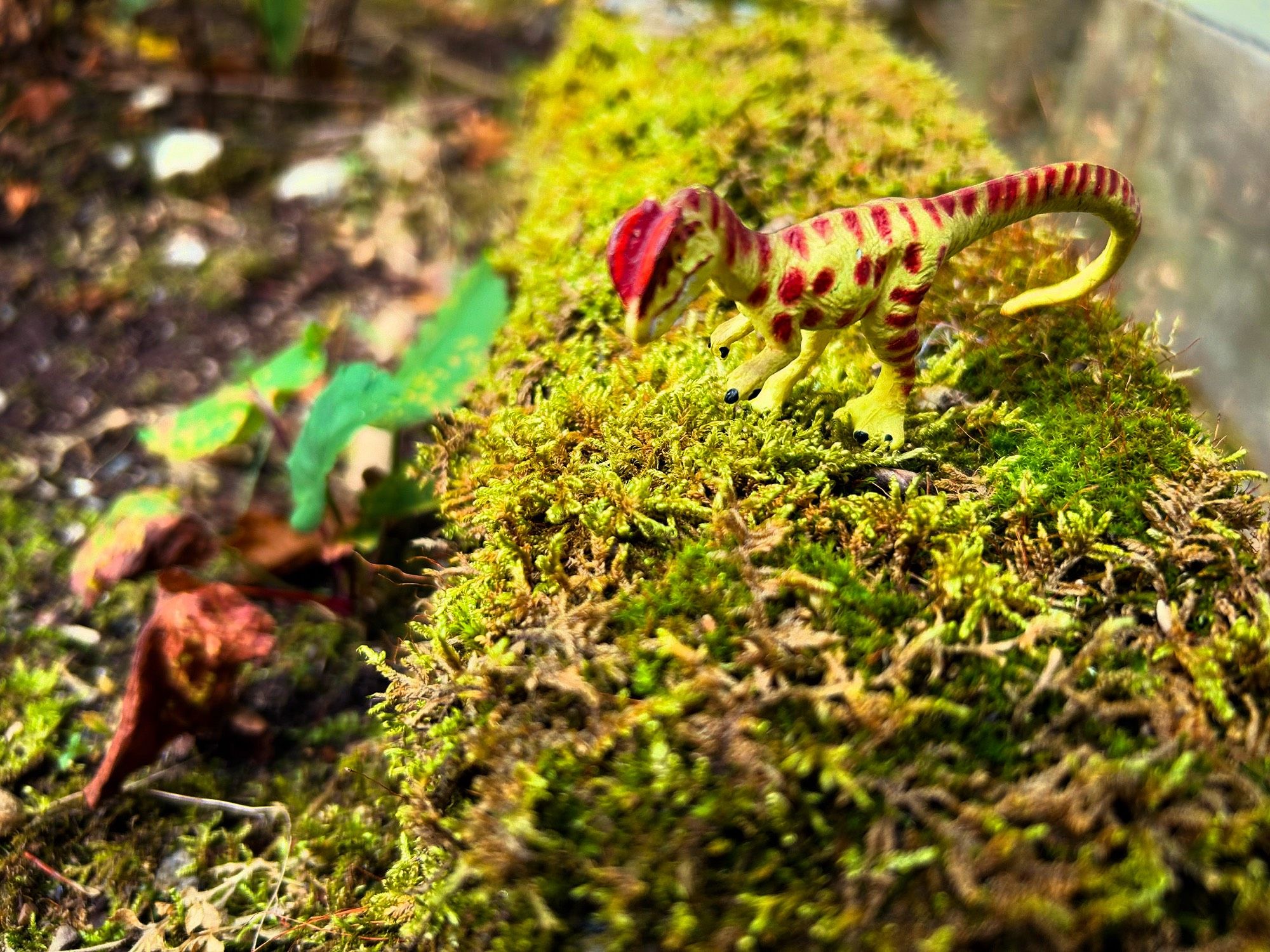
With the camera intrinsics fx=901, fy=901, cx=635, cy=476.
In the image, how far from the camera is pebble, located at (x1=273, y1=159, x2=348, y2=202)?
3967 millimetres

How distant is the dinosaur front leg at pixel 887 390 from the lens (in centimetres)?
159

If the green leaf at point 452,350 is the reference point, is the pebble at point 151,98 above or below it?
below

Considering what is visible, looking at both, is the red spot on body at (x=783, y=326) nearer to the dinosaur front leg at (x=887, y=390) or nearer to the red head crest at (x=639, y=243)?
the dinosaur front leg at (x=887, y=390)

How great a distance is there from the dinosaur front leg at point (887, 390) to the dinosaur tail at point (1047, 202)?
0.57 feet

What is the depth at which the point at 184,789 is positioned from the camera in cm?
206

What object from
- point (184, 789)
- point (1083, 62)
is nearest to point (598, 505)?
point (184, 789)

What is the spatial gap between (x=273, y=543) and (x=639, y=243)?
60.6 inches

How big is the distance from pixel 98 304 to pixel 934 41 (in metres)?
4.07

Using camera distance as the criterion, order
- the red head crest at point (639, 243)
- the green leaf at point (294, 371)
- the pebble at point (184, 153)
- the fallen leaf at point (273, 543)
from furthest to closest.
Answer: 1. the pebble at point (184, 153)
2. the fallen leaf at point (273, 543)
3. the green leaf at point (294, 371)
4. the red head crest at point (639, 243)

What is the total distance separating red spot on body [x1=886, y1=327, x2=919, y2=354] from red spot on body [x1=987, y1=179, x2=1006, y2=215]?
26 cm

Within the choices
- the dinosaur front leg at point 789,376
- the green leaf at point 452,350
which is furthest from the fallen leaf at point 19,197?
the dinosaur front leg at point 789,376

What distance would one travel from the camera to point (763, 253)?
151 centimetres

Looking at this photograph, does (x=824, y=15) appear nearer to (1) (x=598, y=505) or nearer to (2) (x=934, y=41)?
(2) (x=934, y=41)

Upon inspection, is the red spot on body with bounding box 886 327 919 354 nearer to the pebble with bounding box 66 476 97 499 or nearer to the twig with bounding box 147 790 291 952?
the twig with bounding box 147 790 291 952
